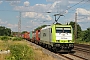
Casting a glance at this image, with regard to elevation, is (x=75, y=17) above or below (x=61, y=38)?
above

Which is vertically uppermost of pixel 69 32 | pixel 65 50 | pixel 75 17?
pixel 75 17

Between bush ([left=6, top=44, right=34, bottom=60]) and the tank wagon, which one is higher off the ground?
the tank wagon

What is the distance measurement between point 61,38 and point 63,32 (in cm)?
76

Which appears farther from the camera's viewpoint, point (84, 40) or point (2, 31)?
point (2, 31)

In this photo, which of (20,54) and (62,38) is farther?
(62,38)

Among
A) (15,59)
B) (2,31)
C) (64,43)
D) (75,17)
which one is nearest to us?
(15,59)

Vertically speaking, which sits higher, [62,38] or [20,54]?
[62,38]

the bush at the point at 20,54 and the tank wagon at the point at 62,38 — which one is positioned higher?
the tank wagon at the point at 62,38

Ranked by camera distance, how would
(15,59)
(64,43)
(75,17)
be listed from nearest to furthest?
(15,59) < (64,43) < (75,17)

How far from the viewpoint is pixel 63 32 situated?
25375mm

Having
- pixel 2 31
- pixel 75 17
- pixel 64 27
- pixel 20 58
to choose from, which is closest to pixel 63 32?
pixel 64 27

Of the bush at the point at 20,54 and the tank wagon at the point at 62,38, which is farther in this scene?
the tank wagon at the point at 62,38

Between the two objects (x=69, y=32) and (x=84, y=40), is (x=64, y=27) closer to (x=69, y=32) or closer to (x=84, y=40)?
(x=69, y=32)

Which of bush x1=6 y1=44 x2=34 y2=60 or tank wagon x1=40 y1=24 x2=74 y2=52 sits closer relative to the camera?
bush x1=6 y1=44 x2=34 y2=60
